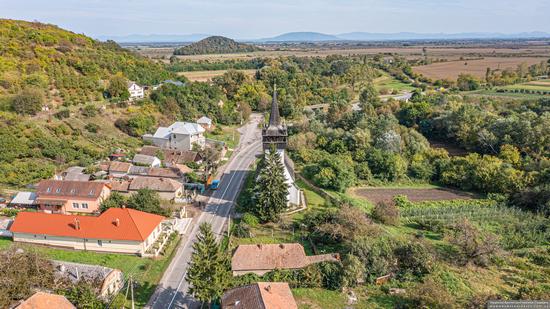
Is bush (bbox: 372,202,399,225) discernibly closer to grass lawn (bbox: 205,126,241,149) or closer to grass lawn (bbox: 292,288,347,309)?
grass lawn (bbox: 292,288,347,309)

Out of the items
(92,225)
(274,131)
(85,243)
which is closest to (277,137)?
(274,131)

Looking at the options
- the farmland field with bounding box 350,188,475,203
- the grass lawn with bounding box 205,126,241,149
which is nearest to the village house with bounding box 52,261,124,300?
the farmland field with bounding box 350,188,475,203

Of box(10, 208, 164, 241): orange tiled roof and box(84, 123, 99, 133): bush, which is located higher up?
box(84, 123, 99, 133): bush

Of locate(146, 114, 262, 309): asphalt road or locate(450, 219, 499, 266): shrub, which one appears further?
locate(450, 219, 499, 266): shrub

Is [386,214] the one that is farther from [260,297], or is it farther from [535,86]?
[535,86]

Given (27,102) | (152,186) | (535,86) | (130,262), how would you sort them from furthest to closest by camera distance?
1. (535,86)
2. (27,102)
3. (152,186)
4. (130,262)
